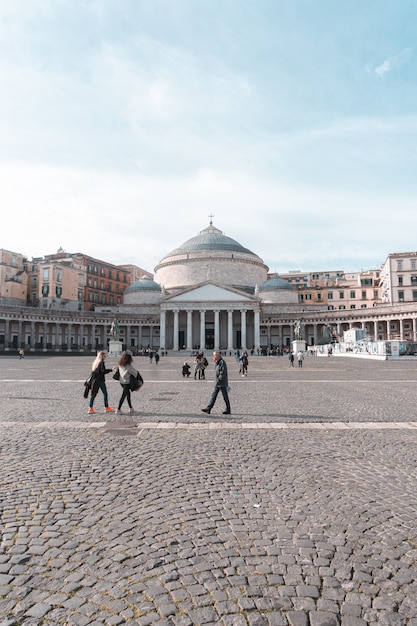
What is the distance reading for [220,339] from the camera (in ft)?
233

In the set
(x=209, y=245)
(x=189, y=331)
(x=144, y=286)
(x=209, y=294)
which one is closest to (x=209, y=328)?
(x=189, y=331)

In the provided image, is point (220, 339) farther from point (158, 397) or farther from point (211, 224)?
point (158, 397)

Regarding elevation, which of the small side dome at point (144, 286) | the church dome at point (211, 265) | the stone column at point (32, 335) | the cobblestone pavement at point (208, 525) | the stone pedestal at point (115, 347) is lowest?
the cobblestone pavement at point (208, 525)

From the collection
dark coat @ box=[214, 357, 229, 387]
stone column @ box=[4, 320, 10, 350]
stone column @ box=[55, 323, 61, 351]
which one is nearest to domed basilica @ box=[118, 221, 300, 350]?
stone column @ box=[55, 323, 61, 351]

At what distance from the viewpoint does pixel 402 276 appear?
69000 mm

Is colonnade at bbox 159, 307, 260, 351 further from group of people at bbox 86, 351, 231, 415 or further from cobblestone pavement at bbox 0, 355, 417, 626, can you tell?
cobblestone pavement at bbox 0, 355, 417, 626

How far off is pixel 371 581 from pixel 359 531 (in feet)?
2.73

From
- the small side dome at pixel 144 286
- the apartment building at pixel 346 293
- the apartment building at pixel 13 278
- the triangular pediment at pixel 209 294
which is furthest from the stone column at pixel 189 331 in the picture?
the apartment building at pixel 13 278

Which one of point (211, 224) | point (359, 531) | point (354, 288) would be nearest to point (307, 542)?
point (359, 531)

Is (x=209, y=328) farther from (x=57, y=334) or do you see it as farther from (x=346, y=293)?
(x=346, y=293)

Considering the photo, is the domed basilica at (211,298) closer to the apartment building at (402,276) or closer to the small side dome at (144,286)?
the small side dome at (144,286)

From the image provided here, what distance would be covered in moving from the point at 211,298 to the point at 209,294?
71cm

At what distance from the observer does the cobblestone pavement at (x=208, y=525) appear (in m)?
2.77

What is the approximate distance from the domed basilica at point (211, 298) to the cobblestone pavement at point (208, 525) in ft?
193
